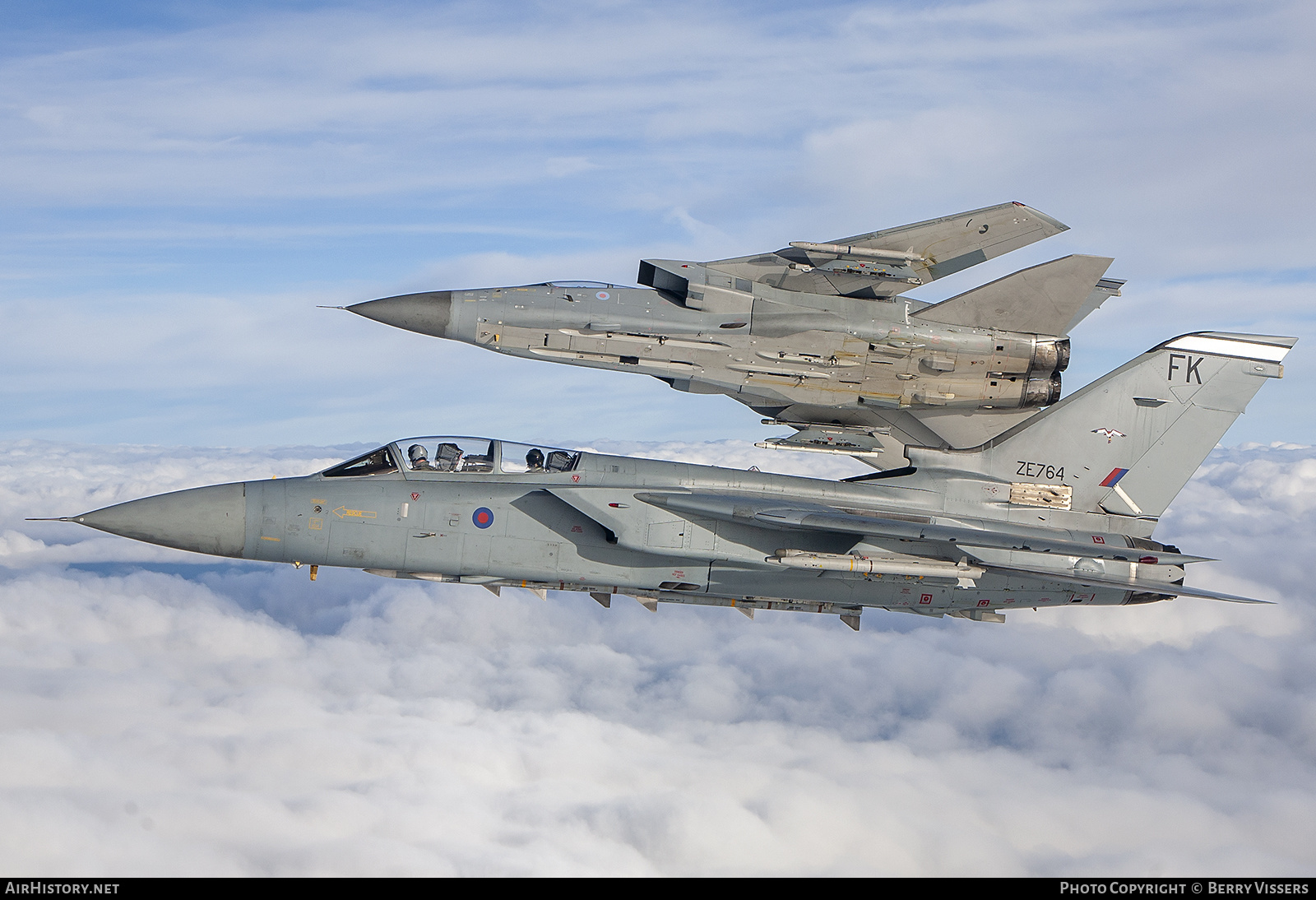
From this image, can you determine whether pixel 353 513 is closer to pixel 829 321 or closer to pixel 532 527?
pixel 532 527

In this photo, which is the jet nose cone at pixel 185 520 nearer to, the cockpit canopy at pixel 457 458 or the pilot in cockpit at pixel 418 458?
the cockpit canopy at pixel 457 458

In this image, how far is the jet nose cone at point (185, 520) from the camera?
1248cm

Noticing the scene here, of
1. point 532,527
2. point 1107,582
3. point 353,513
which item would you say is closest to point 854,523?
point 1107,582

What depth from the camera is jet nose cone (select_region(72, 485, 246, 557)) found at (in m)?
12.5

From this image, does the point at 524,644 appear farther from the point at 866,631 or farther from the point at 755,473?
the point at 755,473

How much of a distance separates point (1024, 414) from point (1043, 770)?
6435 cm

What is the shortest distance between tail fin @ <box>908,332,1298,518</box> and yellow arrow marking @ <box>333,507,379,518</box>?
877 centimetres

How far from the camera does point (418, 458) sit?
13484 mm

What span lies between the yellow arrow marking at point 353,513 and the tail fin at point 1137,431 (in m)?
8.77

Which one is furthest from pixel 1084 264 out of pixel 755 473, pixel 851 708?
pixel 851 708

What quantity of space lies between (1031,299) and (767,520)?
615 centimetres

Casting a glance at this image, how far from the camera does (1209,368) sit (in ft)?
52.7

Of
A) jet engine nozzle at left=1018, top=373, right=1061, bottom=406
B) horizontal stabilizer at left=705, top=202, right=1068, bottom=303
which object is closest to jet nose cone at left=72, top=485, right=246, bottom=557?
horizontal stabilizer at left=705, top=202, right=1068, bottom=303

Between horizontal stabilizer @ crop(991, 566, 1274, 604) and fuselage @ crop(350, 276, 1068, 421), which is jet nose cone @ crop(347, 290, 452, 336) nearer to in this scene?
fuselage @ crop(350, 276, 1068, 421)
